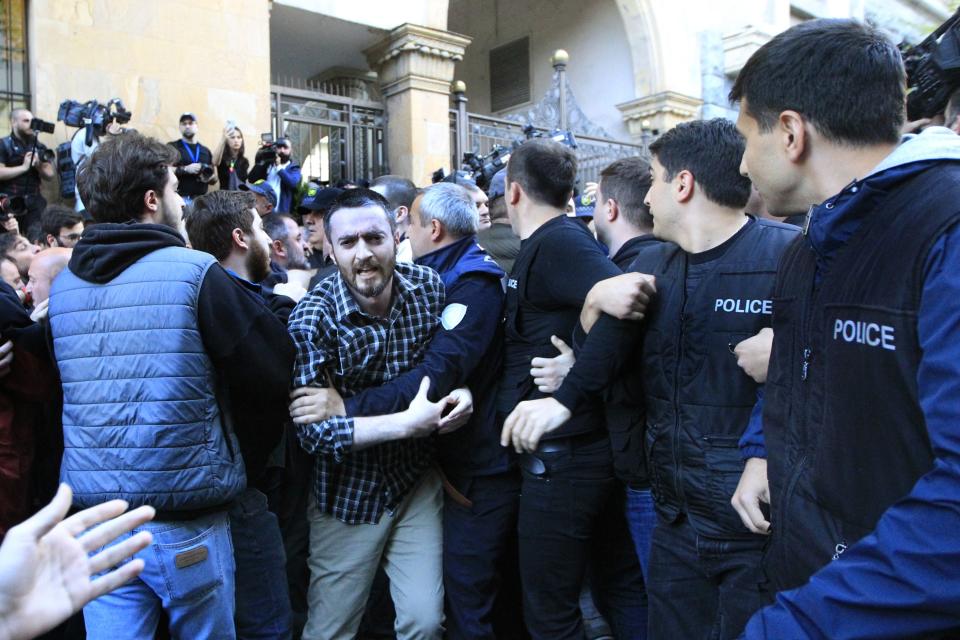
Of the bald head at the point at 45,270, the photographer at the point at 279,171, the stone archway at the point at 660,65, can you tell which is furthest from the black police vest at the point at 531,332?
the stone archway at the point at 660,65

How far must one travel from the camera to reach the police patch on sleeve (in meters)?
2.85

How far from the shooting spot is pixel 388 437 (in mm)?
2578

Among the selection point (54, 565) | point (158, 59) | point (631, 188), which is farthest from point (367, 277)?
point (158, 59)

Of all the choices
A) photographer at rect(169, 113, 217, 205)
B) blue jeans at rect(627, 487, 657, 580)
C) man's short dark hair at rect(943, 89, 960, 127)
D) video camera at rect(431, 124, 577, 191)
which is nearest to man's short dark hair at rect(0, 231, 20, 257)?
photographer at rect(169, 113, 217, 205)

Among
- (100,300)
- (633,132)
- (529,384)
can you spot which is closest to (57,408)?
→ (100,300)

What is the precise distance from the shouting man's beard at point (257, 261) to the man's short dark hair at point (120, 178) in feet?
1.67

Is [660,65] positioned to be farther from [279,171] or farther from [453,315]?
[453,315]

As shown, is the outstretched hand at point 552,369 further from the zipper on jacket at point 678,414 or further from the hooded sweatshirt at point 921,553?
the hooded sweatshirt at point 921,553

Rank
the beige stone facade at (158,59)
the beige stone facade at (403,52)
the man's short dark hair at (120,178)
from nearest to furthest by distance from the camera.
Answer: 1. the man's short dark hair at (120,178)
2. the beige stone facade at (158,59)
3. the beige stone facade at (403,52)

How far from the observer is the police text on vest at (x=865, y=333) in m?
1.23

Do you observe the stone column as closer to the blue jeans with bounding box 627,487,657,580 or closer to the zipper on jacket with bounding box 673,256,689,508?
the blue jeans with bounding box 627,487,657,580

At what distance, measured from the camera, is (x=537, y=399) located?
8.44 ft

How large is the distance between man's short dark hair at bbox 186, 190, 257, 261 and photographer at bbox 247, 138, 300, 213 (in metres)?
4.27

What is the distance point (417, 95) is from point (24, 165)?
4960 millimetres
